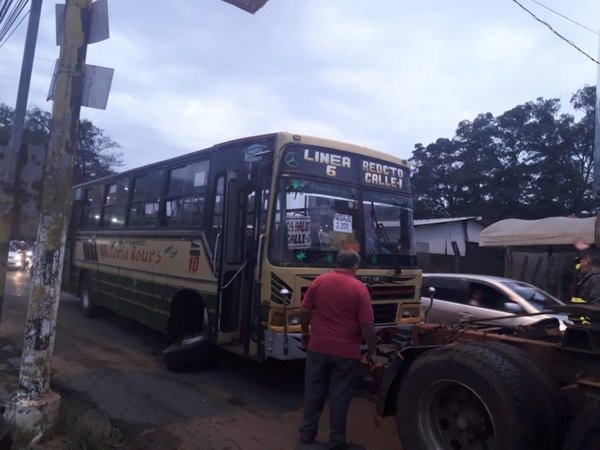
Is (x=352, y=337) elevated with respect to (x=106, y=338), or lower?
elevated

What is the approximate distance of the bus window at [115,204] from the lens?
10.3 metres

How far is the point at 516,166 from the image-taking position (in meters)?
32.3

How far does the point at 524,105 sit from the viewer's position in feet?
109

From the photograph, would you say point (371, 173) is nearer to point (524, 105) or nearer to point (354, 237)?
point (354, 237)

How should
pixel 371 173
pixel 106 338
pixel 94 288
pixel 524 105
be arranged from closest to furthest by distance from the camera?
1. pixel 371 173
2. pixel 106 338
3. pixel 94 288
4. pixel 524 105

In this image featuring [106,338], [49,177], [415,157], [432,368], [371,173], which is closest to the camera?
[432,368]

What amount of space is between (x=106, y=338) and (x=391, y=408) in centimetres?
691

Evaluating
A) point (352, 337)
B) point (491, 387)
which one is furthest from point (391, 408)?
point (491, 387)

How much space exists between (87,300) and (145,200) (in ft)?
13.1

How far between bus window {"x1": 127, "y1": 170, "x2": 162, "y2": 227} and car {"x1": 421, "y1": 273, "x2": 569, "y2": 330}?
4673mm

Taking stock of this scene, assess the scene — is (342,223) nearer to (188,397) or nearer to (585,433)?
(188,397)

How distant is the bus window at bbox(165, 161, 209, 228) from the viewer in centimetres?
780

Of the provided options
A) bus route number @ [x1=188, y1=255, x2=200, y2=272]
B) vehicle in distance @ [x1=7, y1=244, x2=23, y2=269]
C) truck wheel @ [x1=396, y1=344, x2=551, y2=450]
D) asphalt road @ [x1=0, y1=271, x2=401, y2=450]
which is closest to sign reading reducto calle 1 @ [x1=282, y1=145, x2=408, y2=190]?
bus route number @ [x1=188, y1=255, x2=200, y2=272]

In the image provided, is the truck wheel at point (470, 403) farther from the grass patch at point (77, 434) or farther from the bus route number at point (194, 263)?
the bus route number at point (194, 263)
